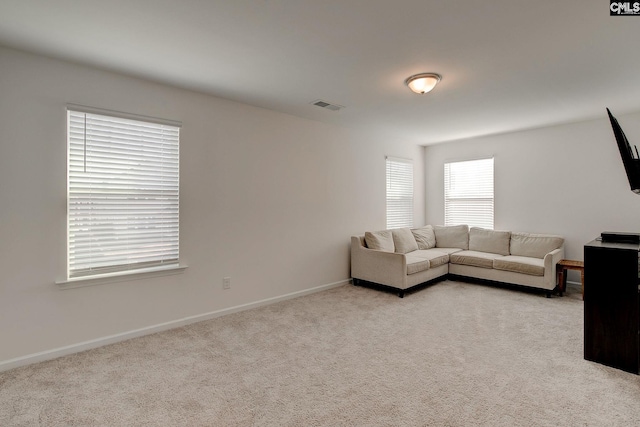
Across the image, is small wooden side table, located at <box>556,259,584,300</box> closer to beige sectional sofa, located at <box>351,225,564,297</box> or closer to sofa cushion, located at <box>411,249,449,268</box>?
beige sectional sofa, located at <box>351,225,564,297</box>

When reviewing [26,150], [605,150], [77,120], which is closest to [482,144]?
[605,150]

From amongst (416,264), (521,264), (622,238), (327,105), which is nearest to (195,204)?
(327,105)

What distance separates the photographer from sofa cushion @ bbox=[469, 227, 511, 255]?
5.29 meters

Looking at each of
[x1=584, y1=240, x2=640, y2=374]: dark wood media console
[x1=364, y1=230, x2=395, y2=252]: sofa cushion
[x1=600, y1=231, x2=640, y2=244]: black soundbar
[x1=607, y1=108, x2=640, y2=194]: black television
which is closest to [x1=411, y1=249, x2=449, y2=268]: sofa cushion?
[x1=364, y1=230, x2=395, y2=252]: sofa cushion

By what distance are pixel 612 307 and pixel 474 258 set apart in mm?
2499

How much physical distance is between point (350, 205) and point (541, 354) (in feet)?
10.3

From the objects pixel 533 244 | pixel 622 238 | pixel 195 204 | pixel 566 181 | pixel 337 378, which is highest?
pixel 566 181

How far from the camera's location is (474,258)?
504 centimetres

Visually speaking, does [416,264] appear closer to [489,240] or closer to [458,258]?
[458,258]

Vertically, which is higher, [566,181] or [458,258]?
[566,181]

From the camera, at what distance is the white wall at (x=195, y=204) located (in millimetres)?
2574

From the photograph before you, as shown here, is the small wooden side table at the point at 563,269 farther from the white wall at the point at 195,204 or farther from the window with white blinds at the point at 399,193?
the white wall at the point at 195,204

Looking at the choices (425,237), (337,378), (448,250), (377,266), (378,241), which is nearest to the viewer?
(337,378)

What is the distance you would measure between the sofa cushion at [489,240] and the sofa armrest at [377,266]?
199 cm
